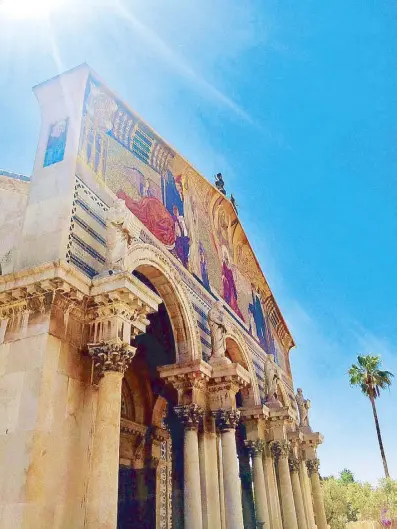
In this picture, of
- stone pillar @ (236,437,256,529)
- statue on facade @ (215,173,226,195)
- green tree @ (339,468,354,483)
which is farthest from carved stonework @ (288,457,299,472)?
green tree @ (339,468,354,483)

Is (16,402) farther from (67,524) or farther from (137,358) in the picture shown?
(137,358)

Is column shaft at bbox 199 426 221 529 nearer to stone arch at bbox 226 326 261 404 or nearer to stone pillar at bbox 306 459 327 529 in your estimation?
stone arch at bbox 226 326 261 404

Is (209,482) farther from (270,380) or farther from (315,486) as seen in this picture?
(315,486)

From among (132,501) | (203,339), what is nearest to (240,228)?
(203,339)

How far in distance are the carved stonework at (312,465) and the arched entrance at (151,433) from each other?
823 cm

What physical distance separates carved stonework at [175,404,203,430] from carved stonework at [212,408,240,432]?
2.53 feet

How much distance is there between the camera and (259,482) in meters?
15.0

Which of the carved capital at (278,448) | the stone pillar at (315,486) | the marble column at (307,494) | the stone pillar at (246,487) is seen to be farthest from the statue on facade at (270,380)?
the stone pillar at (315,486)

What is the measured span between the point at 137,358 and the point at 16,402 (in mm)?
8259

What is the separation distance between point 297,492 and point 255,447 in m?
4.40

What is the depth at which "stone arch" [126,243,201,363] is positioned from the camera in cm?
1164

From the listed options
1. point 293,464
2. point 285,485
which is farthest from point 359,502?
point 285,485

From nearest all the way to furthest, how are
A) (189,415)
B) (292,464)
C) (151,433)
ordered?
(189,415) < (151,433) < (292,464)

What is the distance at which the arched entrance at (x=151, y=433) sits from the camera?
12250 millimetres
